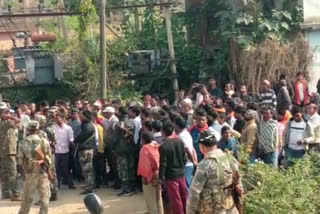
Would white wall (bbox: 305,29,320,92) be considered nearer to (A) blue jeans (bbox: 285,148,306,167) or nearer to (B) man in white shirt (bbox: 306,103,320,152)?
(B) man in white shirt (bbox: 306,103,320,152)

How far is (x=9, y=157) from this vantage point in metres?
13.5

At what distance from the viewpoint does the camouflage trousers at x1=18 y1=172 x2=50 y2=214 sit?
11203 mm

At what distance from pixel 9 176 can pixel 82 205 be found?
55.7 inches

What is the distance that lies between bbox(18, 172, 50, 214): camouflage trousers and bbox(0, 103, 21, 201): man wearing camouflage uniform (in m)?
2.23

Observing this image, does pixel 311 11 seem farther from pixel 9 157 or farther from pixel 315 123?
pixel 9 157

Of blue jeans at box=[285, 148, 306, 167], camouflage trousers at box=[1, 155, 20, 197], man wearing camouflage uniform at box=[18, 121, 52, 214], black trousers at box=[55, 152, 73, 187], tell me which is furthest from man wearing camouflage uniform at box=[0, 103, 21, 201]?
blue jeans at box=[285, 148, 306, 167]

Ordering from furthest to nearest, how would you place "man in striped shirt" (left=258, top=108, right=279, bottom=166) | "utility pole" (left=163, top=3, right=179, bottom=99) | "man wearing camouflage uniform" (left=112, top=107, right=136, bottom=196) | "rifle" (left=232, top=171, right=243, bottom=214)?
"utility pole" (left=163, top=3, right=179, bottom=99)
"man wearing camouflage uniform" (left=112, top=107, right=136, bottom=196)
"man in striped shirt" (left=258, top=108, right=279, bottom=166)
"rifle" (left=232, top=171, right=243, bottom=214)

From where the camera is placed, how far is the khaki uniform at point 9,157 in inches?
527

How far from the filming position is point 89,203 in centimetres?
507

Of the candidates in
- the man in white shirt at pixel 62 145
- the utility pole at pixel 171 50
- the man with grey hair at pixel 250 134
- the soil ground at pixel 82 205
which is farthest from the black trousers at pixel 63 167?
the utility pole at pixel 171 50

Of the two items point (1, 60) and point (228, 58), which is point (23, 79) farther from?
point (228, 58)

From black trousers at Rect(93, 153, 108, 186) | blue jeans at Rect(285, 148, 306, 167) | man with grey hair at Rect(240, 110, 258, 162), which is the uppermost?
man with grey hair at Rect(240, 110, 258, 162)

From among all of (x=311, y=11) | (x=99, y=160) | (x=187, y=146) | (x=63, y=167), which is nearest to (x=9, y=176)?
(x=63, y=167)

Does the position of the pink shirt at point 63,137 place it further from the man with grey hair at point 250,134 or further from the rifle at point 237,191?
the rifle at point 237,191
